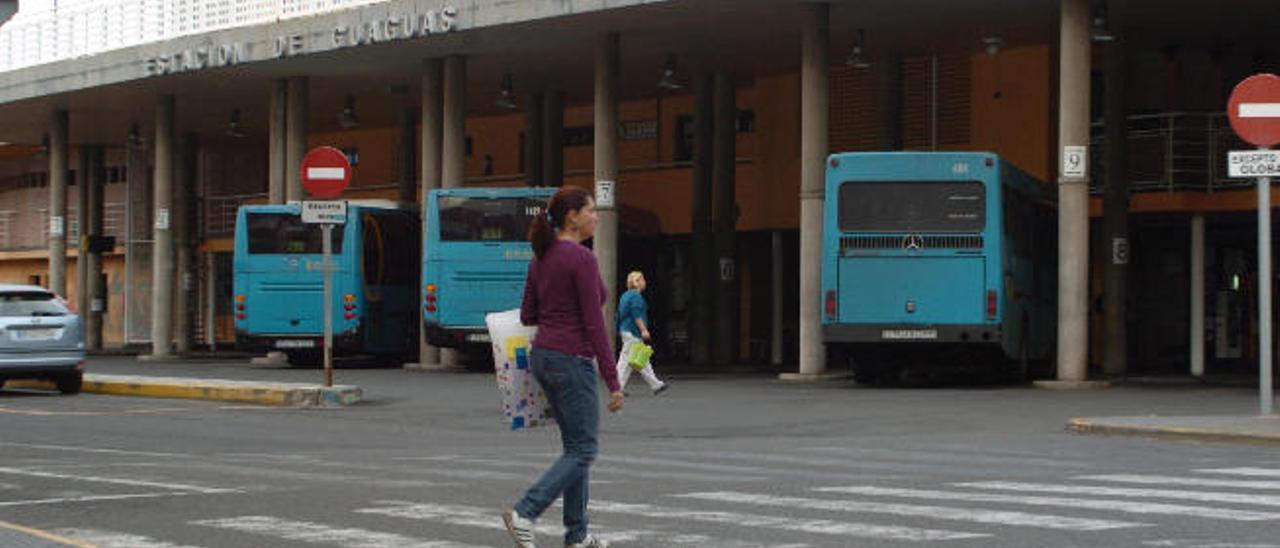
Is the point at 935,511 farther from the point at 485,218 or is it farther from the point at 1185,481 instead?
the point at 485,218

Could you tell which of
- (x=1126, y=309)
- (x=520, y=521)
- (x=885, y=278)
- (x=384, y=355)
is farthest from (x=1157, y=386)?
(x=520, y=521)

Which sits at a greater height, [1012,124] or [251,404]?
[1012,124]

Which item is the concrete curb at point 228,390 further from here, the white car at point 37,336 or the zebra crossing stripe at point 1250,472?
the zebra crossing stripe at point 1250,472

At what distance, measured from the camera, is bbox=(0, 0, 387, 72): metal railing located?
39844 millimetres

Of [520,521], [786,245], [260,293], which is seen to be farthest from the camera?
[786,245]

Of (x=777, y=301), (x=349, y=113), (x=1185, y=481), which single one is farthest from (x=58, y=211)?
(x=1185, y=481)

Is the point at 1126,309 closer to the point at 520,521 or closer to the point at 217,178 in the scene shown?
the point at 520,521

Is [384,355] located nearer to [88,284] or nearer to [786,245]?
[786,245]

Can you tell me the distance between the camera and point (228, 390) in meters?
26.7

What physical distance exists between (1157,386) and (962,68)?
11850mm

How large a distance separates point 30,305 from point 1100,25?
15.6 m

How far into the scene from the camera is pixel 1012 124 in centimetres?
3834

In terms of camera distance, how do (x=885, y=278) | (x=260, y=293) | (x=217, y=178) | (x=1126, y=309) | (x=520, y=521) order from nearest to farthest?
(x=520, y=521) < (x=885, y=278) < (x=1126, y=309) < (x=260, y=293) < (x=217, y=178)

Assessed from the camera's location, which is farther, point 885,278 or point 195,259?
point 195,259
